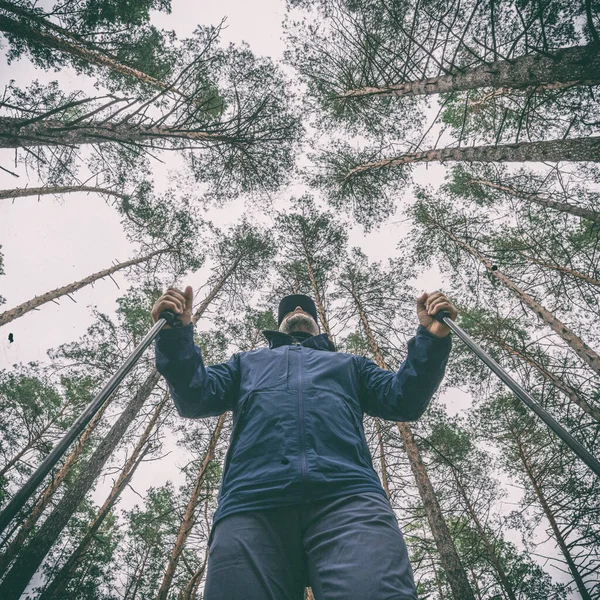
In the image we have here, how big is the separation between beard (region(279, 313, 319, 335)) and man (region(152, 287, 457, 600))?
76 cm

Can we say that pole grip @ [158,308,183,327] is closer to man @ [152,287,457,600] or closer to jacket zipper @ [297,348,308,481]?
man @ [152,287,457,600]

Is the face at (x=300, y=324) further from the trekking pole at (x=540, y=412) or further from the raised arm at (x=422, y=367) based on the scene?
the trekking pole at (x=540, y=412)

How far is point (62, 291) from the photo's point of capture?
351 inches

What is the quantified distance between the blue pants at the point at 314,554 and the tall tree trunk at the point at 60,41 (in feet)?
18.0

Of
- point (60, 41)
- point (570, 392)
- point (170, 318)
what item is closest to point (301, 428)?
point (170, 318)

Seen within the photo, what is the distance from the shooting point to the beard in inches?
121

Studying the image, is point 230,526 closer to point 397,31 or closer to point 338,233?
point 397,31

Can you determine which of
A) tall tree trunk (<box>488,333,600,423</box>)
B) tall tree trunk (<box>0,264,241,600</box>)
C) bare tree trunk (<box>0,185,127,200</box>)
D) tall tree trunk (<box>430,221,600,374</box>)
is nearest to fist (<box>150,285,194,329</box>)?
tall tree trunk (<box>430,221,600,374</box>)

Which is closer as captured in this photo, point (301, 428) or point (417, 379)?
point (301, 428)

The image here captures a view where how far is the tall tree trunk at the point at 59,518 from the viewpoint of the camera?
5.32 metres

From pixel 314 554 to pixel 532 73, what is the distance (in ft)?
18.6

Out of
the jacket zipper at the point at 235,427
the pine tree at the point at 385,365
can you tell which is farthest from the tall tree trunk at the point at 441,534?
the jacket zipper at the point at 235,427

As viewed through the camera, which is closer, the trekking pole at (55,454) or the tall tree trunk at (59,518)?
the trekking pole at (55,454)

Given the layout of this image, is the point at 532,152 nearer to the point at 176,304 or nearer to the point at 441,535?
the point at 176,304
